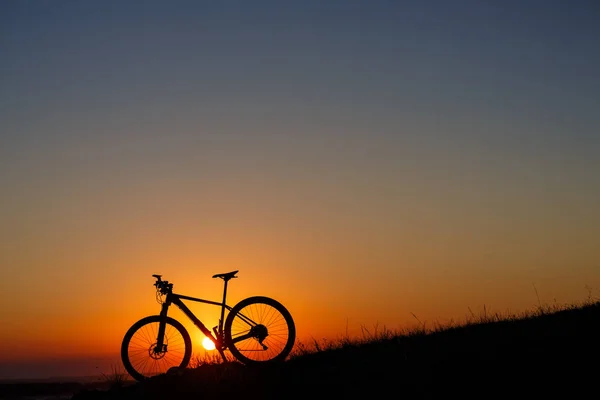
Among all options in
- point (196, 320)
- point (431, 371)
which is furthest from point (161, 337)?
point (431, 371)

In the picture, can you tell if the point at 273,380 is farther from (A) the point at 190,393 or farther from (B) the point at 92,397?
(B) the point at 92,397

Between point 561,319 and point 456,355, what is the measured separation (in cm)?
386

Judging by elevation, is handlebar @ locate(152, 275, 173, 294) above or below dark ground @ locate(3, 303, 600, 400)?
above

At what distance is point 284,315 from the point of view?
1177cm

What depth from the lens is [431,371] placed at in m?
8.30

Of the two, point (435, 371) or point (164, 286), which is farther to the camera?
point (164, 286)

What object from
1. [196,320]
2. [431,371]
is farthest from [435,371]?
[196,320]

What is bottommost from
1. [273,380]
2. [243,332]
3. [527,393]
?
[527,393]

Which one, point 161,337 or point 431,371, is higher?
point 161,337

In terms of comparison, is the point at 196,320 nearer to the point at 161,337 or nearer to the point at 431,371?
the point at 161,337

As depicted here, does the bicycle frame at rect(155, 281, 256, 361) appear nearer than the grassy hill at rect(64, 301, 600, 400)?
No

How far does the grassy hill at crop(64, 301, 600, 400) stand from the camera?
7.46m

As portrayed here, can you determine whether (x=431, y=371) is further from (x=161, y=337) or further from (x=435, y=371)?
(x=161, y=337)

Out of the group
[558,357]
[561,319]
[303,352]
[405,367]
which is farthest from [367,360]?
[561,319]
